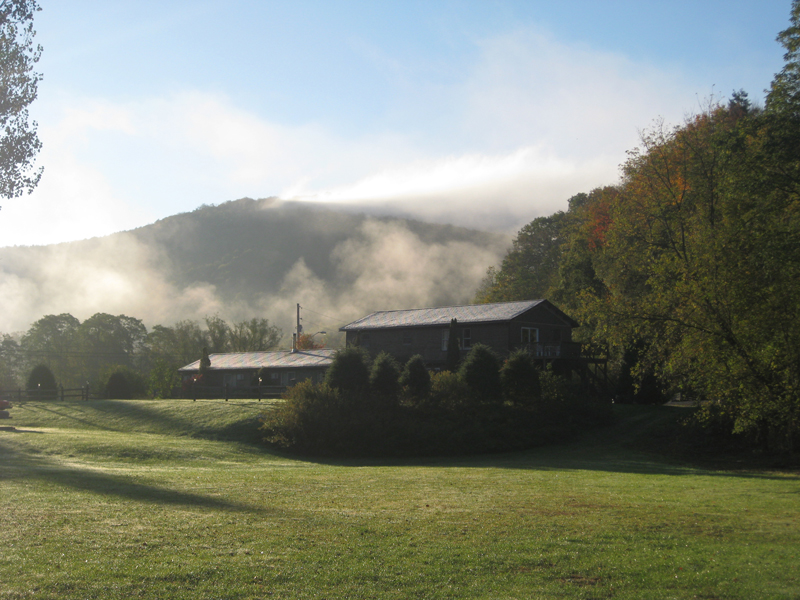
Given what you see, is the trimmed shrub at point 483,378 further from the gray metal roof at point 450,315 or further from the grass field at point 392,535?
the grass field at point 392,535

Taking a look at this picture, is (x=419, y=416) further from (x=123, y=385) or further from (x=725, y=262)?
(x=123, y=385)

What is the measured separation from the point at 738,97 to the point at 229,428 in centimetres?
4893

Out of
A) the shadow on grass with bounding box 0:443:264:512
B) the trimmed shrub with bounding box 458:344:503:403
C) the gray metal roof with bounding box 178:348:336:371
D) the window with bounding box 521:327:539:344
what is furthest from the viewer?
the gray metal roof with bounding box 178:348:336:371

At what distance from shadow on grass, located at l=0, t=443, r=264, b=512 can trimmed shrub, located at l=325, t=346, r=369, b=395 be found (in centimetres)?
1932

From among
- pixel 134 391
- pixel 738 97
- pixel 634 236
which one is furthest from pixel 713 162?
pixel 134 391

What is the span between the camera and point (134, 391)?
215 ft

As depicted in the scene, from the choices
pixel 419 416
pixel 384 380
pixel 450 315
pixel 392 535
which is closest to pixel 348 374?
pixel 384 380

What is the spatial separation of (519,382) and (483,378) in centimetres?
234

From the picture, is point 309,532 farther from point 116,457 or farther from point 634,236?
point 634,236

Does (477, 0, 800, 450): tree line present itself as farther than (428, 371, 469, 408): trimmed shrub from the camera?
No

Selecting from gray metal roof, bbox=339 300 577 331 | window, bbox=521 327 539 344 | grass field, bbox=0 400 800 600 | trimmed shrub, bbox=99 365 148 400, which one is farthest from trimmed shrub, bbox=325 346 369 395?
trimmed shrub, bbox=99 365 148 400

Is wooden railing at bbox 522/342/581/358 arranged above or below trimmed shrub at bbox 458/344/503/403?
above

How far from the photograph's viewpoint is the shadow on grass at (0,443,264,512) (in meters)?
14.8

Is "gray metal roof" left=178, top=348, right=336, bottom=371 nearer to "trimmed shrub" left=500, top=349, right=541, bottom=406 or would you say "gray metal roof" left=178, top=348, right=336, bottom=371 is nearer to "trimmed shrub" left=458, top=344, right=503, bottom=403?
"trimmed shrub" left=458, top=344, right=503, bottom=403
